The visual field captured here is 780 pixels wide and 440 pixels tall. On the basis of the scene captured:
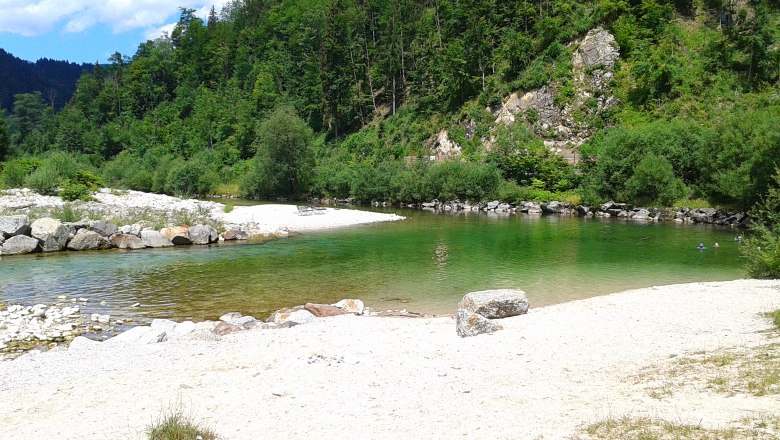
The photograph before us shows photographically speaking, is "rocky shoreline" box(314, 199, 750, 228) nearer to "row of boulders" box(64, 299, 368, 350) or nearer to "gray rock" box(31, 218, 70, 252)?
"gray rock" box(31, 218, 70, 252)

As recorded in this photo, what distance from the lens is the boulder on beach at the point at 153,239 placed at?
102ft

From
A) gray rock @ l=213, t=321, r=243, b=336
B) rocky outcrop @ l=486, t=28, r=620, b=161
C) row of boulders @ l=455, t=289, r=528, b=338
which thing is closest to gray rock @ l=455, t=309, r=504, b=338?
row of boulders @ l=455, t=289, r=528, b=338

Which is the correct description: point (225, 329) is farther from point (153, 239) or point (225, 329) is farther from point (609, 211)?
point (609, 211)

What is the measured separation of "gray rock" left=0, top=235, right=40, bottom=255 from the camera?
2800 centimetres

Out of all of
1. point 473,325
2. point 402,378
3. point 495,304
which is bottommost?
point 402,378

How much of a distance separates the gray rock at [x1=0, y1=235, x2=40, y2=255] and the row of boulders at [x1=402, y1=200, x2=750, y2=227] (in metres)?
38.4

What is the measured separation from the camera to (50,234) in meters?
29.1

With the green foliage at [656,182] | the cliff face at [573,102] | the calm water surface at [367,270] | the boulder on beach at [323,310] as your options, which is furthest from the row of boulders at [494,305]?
the cliff face at [573,102]

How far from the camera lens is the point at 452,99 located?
75750mm

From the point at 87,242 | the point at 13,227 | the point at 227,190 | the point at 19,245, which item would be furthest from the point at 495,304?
the point at 227,190

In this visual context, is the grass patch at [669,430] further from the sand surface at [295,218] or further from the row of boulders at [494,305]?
the sand surface at [295,218]

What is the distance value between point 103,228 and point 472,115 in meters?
50.7

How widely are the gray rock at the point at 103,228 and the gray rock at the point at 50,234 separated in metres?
1.53

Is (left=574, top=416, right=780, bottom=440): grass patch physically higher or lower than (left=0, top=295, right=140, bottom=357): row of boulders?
higher
